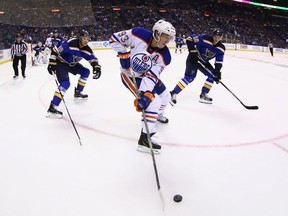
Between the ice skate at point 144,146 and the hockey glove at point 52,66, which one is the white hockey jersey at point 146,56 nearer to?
the ice skate at point 144,146

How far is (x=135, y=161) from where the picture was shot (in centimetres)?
252

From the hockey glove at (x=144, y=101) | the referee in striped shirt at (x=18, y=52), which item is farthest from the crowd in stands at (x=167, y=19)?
the hockey glove at (x=144, y=101)

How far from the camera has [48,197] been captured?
1912 millimetres

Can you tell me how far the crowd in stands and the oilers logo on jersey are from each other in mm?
10902

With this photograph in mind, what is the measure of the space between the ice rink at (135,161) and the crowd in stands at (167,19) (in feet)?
33.4

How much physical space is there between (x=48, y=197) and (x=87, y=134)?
1247mm

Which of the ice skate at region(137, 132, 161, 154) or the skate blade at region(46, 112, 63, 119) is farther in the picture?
the skate blade at region(46, 112, 63, 119)

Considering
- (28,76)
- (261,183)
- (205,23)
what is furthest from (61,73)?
(205,23)

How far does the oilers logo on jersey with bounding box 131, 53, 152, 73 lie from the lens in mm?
2637

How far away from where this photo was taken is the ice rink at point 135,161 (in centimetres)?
188

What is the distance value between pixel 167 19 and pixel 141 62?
22064mm

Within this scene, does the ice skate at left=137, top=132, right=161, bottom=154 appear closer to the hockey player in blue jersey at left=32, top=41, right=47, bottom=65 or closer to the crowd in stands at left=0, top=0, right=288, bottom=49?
the hockey player in blue jersey at left=32, top=41, right=47, bottom=65

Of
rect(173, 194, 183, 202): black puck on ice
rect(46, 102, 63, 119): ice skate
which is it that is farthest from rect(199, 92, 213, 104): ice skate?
rect(173, 194, 183, 202): black puck on ice

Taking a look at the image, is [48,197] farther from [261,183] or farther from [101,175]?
[261,183]
